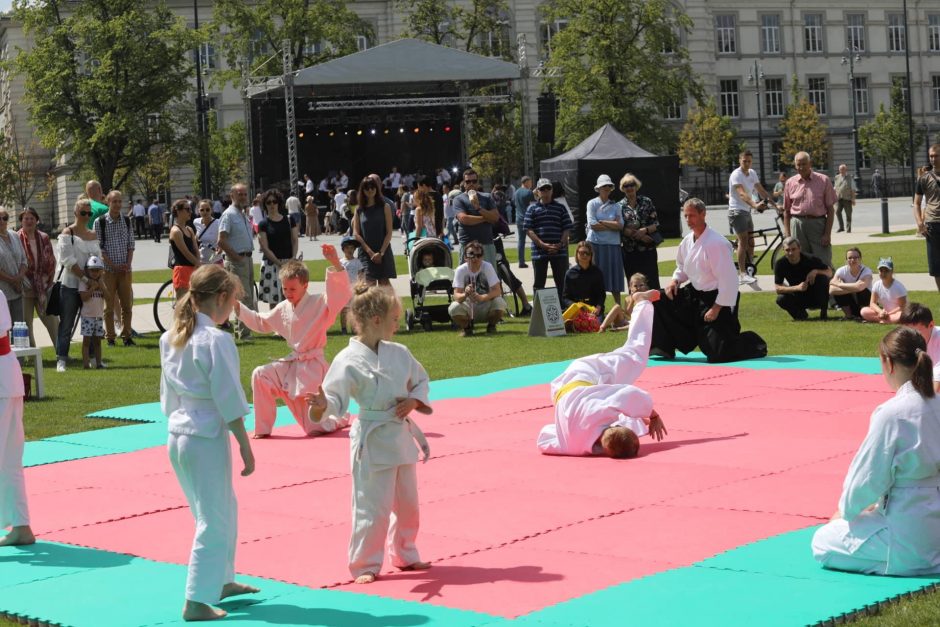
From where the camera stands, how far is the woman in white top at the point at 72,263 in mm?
15586

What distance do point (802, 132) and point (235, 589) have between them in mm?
71941

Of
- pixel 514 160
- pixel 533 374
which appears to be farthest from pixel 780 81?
pixel 533 374

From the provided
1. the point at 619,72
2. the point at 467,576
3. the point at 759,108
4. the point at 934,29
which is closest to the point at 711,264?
the point at 467,576

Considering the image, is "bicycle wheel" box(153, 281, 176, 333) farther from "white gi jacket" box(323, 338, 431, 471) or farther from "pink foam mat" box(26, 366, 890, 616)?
"white gi jacket" box(323, 338, 431, 471)

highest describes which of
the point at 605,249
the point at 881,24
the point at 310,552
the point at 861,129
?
the point at 881,24

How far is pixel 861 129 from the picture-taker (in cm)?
7825

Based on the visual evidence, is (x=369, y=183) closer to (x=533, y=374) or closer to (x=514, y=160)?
(x=533, y=374)

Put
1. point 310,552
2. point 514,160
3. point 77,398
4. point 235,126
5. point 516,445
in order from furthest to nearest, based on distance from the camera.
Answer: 1. point 235,126
2. point 514,160
3. point 77,398
4. point 516,445
5. point 310,552

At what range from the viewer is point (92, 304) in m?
15.5

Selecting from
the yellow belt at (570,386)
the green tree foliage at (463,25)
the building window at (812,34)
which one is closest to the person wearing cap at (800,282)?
the yellow belt at (570,386)

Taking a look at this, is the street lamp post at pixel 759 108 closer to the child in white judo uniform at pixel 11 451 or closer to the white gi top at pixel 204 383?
the child in white judo uniform at pixel 11 451

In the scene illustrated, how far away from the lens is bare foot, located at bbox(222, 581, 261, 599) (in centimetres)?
642

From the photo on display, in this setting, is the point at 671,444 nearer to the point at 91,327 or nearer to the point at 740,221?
the point at 91,327

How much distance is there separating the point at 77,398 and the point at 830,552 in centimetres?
900
